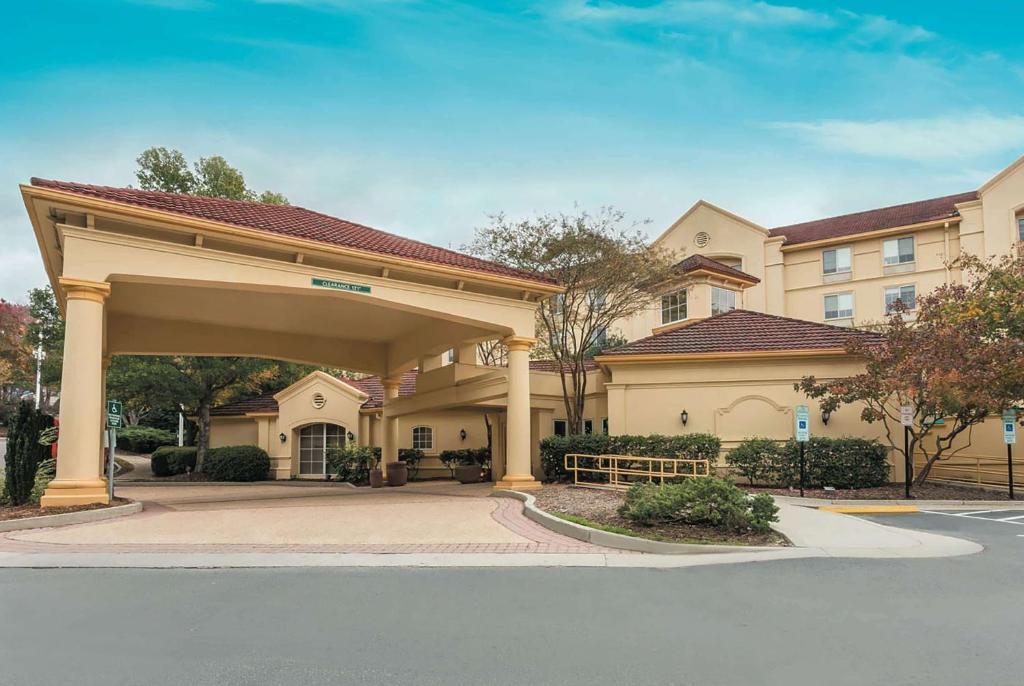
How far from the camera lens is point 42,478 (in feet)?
48.2

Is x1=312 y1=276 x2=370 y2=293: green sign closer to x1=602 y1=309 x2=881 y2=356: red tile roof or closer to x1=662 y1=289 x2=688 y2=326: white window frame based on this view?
x1=602 y1=309 x2=881 y2=356: red tile roof

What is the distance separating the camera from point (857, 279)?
139 feet

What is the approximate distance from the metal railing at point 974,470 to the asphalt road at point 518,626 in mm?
15843

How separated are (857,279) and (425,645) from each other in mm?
42359

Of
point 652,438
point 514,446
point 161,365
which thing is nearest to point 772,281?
point 652,438

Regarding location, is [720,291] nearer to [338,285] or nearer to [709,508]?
[338,285]

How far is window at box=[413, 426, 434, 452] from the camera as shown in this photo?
3028 centimetres

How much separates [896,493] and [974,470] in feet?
19.3

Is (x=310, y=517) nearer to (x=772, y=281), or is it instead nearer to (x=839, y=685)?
(x=839, y=685)

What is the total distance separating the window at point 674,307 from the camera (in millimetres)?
34719

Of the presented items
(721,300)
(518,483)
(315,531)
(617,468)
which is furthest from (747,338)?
(315,531)

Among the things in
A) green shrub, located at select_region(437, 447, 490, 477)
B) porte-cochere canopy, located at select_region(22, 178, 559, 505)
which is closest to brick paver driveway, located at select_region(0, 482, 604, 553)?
porte-cochere canopy, located at select_region(22, 178, 559, 505)

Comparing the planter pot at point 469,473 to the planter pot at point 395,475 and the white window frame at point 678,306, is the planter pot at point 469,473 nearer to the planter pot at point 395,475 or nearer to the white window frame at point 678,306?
the planter pot at point 395,475

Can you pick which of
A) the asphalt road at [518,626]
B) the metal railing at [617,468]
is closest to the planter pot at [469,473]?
the metal railing at [617,468]
